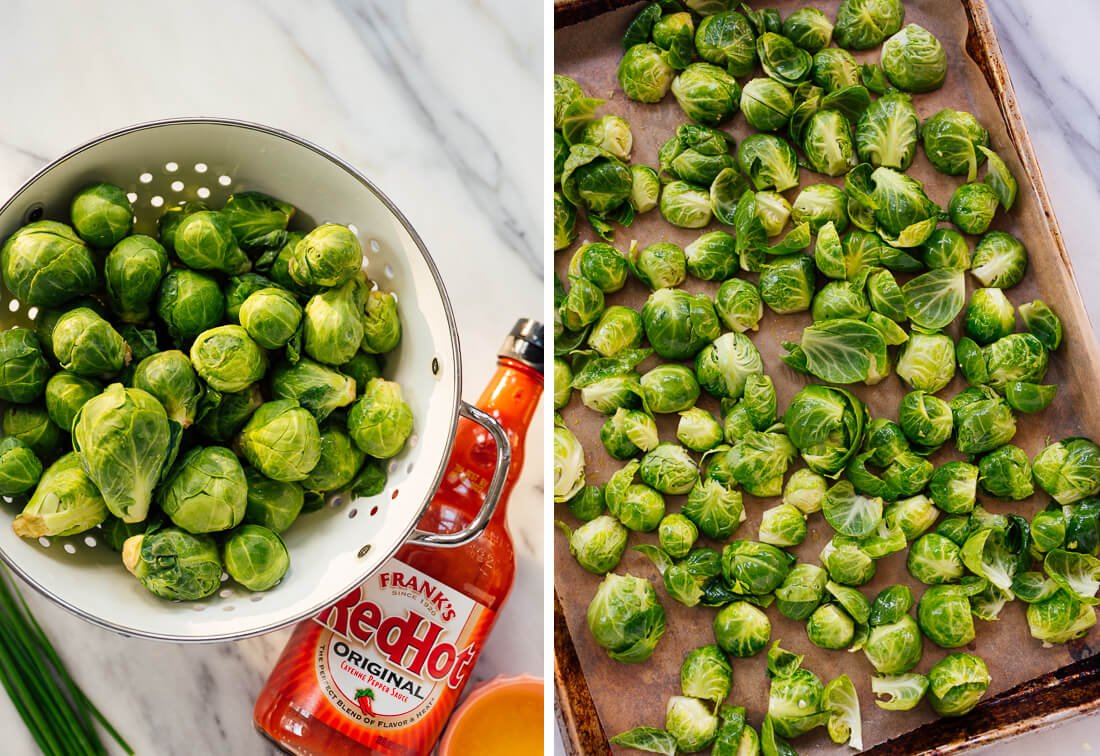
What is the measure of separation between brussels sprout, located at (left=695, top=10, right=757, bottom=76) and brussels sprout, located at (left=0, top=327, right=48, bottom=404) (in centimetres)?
111

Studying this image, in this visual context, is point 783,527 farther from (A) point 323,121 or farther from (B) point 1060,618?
(A) point 323,121

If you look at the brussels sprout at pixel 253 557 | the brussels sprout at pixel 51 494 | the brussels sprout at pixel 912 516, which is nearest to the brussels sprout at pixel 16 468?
the brussels sprout at pixel 51 494

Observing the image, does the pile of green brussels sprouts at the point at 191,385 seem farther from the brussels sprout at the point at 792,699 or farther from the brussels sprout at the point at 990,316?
the brussels sprout at the point at 990,316

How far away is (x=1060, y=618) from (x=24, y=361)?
63.2 inches

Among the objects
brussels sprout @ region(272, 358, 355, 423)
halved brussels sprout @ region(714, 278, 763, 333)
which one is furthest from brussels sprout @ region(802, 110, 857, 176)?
brussels sprout @ region(272, 358, 355, 423)

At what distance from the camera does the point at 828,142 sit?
5.59 ft

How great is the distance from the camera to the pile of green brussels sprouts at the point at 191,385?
1.26m

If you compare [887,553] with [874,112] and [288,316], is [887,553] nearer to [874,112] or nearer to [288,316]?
[874,112]

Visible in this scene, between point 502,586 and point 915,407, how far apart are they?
750 mm

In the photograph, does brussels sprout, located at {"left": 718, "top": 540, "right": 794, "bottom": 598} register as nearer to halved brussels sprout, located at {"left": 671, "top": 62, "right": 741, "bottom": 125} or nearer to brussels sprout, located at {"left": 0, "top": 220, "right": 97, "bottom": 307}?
halved brussels sprout, located at {"left": 671, "top": 62, "right": 741, "bottom": 125}

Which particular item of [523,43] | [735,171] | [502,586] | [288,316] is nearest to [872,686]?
[502,586]

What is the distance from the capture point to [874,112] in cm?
171

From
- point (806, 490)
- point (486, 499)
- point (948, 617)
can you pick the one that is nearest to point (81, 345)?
point (486, 499)

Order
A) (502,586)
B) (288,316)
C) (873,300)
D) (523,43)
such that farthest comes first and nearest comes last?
(523,43), (873,300), (502,586), (288,316)
